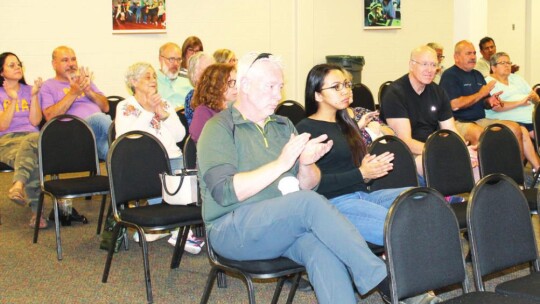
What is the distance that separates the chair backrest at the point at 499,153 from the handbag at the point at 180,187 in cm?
180

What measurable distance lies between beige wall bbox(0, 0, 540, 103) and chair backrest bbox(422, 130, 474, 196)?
5.07 meters

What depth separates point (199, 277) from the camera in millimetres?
4219

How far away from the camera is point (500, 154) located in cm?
457

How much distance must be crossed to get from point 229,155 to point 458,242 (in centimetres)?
97

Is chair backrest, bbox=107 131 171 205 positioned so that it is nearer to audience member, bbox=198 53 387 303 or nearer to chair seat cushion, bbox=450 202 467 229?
audience member, bbox=198 53 387 303

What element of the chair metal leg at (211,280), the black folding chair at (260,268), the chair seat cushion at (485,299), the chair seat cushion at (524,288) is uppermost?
the black folding chair at (260,268)

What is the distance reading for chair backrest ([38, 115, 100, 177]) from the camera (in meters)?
4.90

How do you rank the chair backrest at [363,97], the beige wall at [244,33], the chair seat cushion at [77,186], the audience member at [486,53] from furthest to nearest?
the audience member at [486,53] < the beige wall at [244,33] < the chair backrest at [363,97] < the chair seat cushion at [77,186]

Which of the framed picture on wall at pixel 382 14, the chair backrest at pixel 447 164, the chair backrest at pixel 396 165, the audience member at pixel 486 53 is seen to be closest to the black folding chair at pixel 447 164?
the chair backrest at pixel 447 164

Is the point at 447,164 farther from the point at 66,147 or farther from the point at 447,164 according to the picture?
the point at 66,147

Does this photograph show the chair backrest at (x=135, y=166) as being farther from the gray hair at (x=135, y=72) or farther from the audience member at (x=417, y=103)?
the audience member at (x=417, y=103)

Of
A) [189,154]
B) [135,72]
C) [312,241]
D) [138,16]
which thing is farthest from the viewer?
[138,16]

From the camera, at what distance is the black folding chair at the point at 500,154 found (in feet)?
14.7

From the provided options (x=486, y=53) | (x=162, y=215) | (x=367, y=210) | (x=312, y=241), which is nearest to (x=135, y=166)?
(x=162, y=215)
